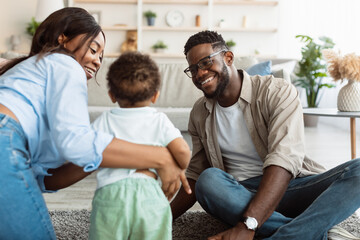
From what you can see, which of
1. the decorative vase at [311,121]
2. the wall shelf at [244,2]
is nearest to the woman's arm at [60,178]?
the decorative vase at [311,121]

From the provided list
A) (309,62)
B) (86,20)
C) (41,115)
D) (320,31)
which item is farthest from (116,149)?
(320,31)

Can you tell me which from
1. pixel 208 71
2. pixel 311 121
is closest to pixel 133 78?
pixel 208 71

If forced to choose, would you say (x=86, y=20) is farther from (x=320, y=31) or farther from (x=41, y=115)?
(x=320, y=31)

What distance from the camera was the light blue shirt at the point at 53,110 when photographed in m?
0.98

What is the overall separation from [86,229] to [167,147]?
913mm

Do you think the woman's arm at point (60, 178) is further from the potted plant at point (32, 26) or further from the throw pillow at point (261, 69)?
the potted plant at point (32, 26)

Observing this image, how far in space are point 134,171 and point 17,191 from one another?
1.06 feet

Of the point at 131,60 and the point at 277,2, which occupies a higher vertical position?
the point at 277,2

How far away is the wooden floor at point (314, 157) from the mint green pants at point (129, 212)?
1.16 meters

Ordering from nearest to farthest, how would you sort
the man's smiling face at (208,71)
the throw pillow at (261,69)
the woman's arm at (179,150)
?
the woman's arm at (179,150)
the man's smiling face at (208,71)
the throw pillow at (261,69)

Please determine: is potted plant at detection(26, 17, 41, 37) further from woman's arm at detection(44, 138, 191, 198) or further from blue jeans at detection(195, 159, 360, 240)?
woman's arm at detection(44, 138, 191, 198)

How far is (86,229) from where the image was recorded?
1.80 meters

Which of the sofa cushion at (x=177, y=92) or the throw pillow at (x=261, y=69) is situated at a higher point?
the throw pillow at (x=261, y=69)

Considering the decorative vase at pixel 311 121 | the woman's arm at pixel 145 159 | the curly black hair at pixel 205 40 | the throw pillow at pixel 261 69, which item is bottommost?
the decorative vase at pixel 311 121
